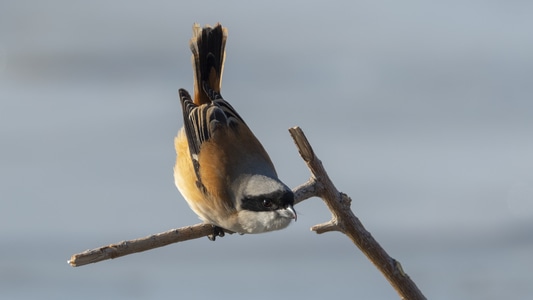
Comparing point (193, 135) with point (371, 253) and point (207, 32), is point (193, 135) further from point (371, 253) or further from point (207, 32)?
point (371, 253)

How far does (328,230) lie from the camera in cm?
234

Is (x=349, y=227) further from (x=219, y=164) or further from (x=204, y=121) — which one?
(x=204, y=121)

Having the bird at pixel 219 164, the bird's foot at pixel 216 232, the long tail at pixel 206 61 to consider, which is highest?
the long tail at pixel 206 61

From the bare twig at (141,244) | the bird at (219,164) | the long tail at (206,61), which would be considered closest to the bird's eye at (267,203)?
the bird at (219,164)

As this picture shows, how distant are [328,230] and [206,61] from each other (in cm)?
158

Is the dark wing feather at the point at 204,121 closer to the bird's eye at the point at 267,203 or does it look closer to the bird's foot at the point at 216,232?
the bird's foot at the point at 216,232

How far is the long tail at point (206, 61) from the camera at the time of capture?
145 inches

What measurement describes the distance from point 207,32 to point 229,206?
100cm

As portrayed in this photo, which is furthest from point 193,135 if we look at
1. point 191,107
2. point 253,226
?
point 253,226

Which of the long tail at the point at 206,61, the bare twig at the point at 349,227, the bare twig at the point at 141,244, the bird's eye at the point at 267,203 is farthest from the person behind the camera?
the long tail at the point at 206,61

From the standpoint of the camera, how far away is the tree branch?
84.4 inches

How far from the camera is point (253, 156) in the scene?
3303 millimetres

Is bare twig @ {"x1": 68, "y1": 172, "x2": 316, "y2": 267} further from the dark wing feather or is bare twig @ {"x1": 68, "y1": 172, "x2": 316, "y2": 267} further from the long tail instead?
the long tail

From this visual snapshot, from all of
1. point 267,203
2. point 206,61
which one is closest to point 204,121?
point 206,61
